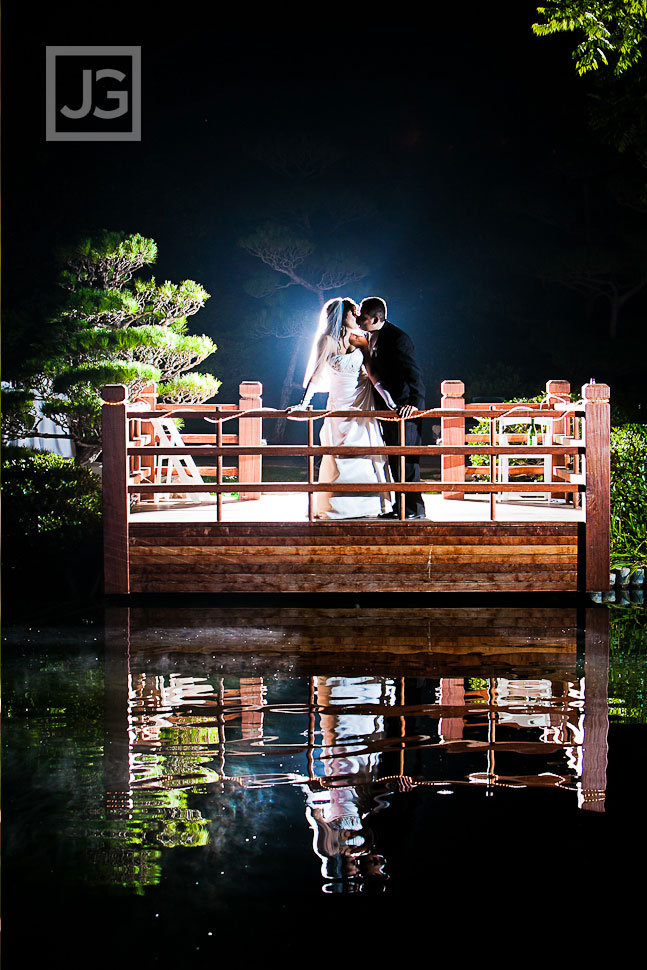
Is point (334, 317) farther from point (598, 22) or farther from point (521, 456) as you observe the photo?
point (598, 22)

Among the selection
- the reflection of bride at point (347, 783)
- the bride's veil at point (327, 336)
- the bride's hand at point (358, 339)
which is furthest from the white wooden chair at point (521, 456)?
the reflection of bride at point (347, 783)

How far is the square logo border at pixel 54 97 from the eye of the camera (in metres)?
20.7

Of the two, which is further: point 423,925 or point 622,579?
point 622,579

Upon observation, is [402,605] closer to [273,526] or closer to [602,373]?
[273,526]

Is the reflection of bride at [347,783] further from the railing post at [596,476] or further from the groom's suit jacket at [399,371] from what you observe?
the groom's suit jacket at [399,371]

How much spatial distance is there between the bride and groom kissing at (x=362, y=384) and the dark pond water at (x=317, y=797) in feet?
7.74

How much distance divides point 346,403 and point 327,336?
23.7 inches

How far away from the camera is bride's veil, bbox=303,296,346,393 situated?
891 cm

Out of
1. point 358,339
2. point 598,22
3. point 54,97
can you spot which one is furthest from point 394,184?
point 358,339

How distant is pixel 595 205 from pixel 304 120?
286 inches

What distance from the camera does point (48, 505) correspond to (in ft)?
36.9

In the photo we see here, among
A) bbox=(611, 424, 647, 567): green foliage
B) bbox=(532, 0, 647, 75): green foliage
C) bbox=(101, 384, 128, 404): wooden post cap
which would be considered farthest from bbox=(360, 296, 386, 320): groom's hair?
bbox=(532, 0, 647, 75): green foliage

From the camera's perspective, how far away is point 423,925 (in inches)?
120

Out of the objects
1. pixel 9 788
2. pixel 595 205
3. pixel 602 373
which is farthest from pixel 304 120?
pixel 9 788
